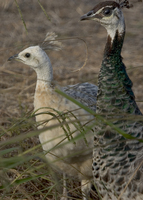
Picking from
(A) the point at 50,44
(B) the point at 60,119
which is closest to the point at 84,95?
(B) the point at 60,119

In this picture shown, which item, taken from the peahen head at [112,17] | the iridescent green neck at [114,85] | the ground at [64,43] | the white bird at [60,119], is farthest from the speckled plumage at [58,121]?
the ground at [64,43]

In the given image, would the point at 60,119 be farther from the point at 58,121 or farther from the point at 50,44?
the point at 50,44

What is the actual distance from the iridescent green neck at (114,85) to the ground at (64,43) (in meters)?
1.58

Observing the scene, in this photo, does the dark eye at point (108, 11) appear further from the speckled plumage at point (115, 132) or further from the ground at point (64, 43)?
the ground at point (64, 43)

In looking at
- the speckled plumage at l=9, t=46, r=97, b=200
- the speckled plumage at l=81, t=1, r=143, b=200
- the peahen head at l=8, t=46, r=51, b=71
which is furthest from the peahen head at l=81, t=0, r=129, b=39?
the peahen head at l=8, t=46, r=51, b=71

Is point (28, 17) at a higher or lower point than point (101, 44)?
higher

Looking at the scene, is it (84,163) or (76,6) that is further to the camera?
(76,6)

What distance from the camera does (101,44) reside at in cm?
466

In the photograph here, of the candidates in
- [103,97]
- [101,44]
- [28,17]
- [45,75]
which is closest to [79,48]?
[101,44]

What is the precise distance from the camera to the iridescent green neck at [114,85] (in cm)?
180

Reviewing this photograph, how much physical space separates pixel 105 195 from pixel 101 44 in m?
3.09

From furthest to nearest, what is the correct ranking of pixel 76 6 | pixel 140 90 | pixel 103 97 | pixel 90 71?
pixel 76 6 → pixel 90 71 → pixel 140 90 → pixel 103 97

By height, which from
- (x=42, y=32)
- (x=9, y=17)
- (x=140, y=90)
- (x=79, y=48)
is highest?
(x=9, y=17)

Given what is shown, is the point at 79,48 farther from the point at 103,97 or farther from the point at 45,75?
the point at 103,97
